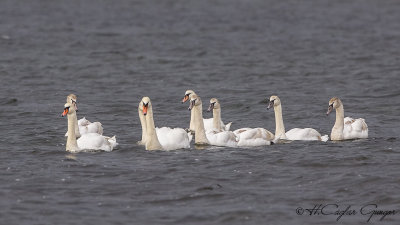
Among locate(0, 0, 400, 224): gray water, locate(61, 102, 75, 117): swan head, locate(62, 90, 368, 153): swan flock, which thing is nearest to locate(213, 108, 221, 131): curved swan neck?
locate(62, 90, 368, 153): swan flock

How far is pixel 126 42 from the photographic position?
43062mm

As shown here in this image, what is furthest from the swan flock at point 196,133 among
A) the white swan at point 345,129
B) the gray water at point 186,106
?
the gray water at point 186,106

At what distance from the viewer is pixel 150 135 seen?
19.2 meters

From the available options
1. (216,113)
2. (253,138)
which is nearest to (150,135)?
(253,138)

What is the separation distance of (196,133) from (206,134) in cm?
40

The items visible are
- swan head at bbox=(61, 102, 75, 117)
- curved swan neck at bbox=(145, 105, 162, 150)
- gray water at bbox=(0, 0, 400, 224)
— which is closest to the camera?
gray water at bbox=(0, 0, 400, 224)

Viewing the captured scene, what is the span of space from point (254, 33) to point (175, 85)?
15739 mm

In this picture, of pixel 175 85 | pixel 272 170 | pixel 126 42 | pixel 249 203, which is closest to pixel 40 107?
pixel 175 85

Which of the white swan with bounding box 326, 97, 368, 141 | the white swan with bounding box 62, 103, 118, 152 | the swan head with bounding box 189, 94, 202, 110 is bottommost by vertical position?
the white swan with bounding box 326, 97, 368, 141

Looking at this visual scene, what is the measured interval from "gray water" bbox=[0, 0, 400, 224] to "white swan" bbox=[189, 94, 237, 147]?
0.37m

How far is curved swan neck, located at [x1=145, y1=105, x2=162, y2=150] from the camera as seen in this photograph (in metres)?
19.2

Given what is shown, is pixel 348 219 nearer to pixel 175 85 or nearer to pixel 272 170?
pixel 272 170

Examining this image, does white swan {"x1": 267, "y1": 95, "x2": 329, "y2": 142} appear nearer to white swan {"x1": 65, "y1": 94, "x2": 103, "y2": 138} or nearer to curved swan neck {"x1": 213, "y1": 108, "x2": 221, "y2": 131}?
curved swan neck {"x1": 213, "y1": 108, "x2": 221, "y2": 131}

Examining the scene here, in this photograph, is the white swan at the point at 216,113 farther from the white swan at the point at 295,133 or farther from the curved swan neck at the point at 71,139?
the curved swan neck at the point at 71,139
